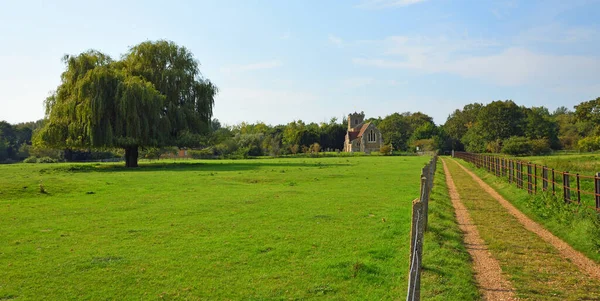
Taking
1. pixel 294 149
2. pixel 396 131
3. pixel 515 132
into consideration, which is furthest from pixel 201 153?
pixel 515 132

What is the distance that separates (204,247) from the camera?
8.88 m

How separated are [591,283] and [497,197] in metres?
12.1

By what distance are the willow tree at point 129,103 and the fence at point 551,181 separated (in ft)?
86.2

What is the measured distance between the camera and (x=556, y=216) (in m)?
12.0

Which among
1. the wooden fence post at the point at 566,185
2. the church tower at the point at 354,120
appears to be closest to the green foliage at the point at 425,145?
the church tower at the point at 354,120

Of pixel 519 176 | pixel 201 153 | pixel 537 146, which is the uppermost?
pixel 537 146

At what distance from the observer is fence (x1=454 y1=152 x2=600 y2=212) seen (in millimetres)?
12320

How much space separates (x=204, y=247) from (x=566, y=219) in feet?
28.8

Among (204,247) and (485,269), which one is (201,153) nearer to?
(204,247)

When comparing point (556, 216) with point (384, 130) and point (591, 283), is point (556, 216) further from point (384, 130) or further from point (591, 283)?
point (384, 130)

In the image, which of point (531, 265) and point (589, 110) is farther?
point (589, 110)

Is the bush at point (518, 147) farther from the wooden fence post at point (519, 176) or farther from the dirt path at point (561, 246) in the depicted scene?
the dirt path at point (561, 246)

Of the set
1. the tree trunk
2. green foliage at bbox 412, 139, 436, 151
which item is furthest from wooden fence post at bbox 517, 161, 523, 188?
green foliage at bbox 412, 139, 436, 151

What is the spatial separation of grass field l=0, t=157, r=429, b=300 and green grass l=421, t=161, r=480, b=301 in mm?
419
